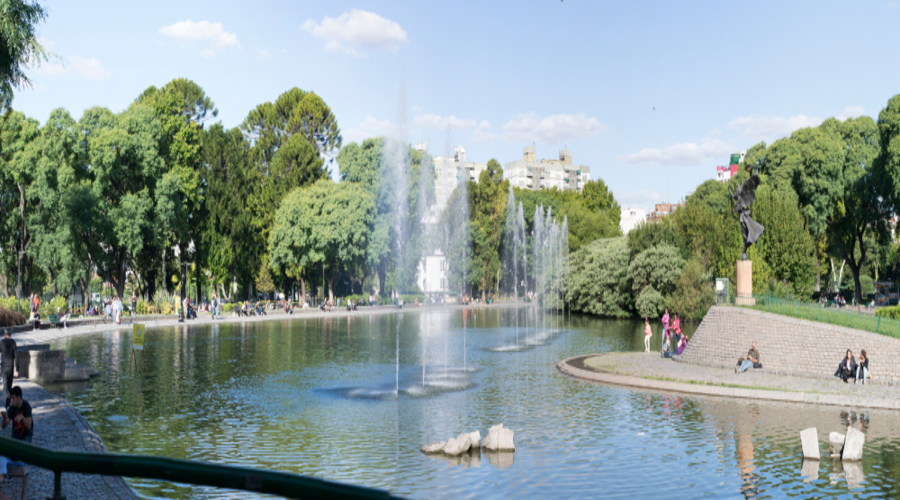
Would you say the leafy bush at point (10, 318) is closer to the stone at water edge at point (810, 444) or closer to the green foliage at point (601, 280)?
the stone at water edge at point (810, 444)

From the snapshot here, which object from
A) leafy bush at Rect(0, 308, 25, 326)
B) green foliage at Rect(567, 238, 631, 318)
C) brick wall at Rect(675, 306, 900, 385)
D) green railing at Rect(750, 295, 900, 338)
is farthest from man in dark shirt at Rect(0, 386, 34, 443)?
green foliage at Rect(567, 238, 631, 318)

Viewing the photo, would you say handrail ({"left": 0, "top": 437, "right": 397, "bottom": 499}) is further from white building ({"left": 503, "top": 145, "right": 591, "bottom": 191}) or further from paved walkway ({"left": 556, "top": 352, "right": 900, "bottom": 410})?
white building ({"left": 503, "top": 145, "right": 591, "bottom": 191})

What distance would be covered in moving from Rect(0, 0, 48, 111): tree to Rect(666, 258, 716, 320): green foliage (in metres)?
54.2

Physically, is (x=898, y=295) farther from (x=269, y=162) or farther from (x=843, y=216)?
(x=269, y=162)

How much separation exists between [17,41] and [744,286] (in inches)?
1157

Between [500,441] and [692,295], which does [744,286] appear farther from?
[692,295]

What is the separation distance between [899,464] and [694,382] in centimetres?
1121

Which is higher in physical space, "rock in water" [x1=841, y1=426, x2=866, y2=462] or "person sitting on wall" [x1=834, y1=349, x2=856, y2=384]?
"person sitting on wall" [x1=834, y1=349, x2=856, y2=384]

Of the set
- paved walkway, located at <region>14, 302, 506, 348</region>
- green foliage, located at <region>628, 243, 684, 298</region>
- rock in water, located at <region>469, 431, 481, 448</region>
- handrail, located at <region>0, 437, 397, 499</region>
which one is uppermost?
green foliage, located at <region>628, 243, 684, 298</region>

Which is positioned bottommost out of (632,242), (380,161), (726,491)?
(726,491)

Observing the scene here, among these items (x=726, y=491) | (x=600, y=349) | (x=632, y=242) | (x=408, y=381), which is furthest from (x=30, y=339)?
(x=632, y=242)

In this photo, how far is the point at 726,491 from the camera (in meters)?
13.6

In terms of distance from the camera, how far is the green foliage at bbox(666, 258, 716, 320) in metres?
62.7

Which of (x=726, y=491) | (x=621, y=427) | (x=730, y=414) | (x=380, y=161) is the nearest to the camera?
(x=726, y=491)
